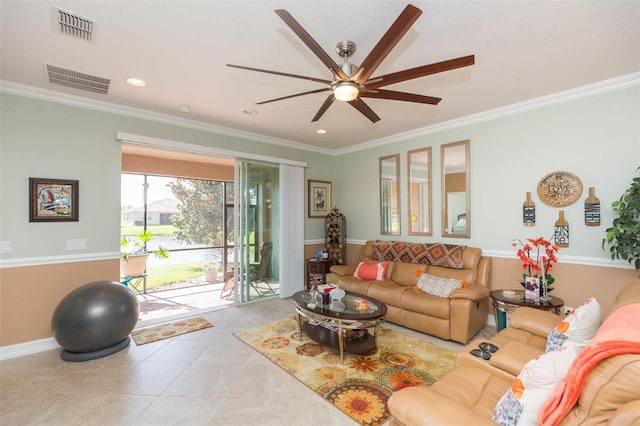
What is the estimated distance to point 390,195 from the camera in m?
5.04

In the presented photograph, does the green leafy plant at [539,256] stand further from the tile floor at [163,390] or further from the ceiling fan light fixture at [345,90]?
the ceiling fan light fixture at [345,90]

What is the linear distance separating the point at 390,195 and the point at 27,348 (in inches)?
202

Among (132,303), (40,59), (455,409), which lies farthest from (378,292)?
(40,59)

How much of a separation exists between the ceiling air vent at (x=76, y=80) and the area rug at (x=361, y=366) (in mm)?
3202

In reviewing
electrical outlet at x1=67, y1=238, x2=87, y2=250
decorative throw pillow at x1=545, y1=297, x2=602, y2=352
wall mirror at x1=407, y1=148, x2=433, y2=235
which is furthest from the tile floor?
wall mirror at x1=407, y1=148, x2=433, y2=235

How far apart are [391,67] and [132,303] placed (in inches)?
144

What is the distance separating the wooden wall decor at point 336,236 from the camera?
214 inches

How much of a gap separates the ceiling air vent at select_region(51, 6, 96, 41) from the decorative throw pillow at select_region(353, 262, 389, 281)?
13.2 ft

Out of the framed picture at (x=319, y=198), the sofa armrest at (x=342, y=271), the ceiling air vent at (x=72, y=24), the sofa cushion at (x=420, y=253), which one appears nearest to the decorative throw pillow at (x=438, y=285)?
the sofa cushion at (x=420, y=253)

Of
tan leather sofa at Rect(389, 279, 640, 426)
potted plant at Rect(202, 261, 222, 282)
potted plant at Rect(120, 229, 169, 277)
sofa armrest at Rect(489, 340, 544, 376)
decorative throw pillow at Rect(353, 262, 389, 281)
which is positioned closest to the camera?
tan leather sofa at Rect(389, 279, 640, 426)

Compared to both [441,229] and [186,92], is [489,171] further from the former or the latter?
[186,92]

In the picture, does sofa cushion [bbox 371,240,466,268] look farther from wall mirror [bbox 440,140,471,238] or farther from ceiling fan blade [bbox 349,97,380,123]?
ceiling fan blade [bbox 349,97,380,123]

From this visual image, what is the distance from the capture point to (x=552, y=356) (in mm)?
1276

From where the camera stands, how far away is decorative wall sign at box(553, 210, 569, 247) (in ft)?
10.6
